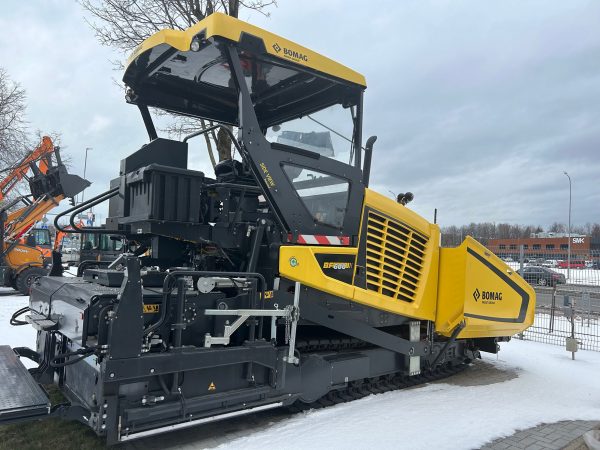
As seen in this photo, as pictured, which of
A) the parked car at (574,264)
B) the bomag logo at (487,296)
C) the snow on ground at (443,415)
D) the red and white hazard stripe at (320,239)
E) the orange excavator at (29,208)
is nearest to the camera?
the snow on ground at (443,415)

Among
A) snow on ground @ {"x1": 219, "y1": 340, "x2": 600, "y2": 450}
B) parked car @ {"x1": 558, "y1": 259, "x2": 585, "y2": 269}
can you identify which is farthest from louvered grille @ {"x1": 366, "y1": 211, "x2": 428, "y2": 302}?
parked car @ {"x1": 558, "y1": 259, "x2": 585, "y2": 269}

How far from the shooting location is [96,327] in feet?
11.1

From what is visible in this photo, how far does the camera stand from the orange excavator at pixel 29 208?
13242 mm

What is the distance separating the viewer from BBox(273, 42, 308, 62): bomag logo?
4.07m

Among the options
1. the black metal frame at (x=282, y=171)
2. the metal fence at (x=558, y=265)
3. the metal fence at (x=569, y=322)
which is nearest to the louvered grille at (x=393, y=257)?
the black metal frame at (x=282, y=171)

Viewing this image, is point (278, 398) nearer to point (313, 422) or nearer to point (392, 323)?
point (313, 422)

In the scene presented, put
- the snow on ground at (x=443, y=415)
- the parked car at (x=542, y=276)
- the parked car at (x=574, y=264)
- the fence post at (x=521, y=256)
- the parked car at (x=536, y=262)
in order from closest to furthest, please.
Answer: the snow on ground at (x=443, y=415) < the fence post at (x=521, y=256) < the parked car at (x=536, y=262) < the parked car at (x=542, y=276) < the parked car at (x=574, y=264)

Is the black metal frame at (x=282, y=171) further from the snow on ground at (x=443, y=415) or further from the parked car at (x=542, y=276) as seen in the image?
the parked car at (x=542, y=276)

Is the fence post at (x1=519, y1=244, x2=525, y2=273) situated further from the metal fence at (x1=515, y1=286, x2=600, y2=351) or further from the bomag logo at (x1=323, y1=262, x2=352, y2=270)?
the bomag logo at (x1=323, y1=262, x2=352, y2=270)

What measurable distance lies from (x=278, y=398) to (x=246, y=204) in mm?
1767

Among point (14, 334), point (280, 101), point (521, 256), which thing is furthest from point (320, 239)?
point (521, 256)

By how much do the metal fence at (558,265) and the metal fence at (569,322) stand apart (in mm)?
269

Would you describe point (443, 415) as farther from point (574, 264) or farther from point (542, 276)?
point (574, 264)

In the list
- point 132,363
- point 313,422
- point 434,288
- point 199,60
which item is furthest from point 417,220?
point 132,363
